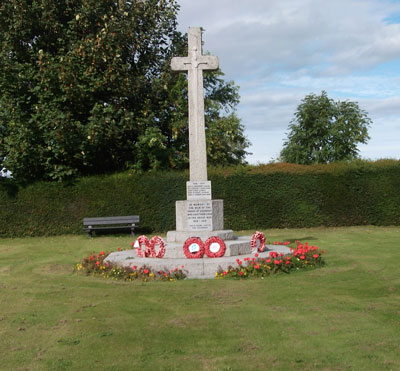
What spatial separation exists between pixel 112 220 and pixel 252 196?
16.6 ft

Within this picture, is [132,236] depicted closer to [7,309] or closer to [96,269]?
[96,269]

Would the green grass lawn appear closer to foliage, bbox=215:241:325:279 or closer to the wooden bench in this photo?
foliage, bbox=215:241:325:279

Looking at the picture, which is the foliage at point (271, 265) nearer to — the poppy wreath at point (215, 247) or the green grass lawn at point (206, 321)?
the green grass lawn at point (206, 321)

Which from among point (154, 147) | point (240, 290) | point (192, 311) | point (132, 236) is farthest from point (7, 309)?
point (154, 147)

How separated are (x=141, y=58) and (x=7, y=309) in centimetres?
1469

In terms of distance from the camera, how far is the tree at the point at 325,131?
28.8 m

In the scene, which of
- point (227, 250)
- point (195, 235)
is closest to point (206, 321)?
point (227, 250)

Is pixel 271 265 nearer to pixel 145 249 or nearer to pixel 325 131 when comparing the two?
pixel 145 249

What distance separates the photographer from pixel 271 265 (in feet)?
27.0

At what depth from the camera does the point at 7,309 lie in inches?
245

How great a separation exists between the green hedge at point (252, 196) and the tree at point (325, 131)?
38.5 ft

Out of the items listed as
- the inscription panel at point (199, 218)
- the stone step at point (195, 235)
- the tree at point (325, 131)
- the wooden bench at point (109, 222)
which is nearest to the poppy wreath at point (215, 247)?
the stone step at point (195, 235)

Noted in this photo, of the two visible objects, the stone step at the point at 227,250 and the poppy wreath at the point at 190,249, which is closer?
the poppy wreath at the point at 190,249

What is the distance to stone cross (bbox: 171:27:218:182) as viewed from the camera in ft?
33.7
